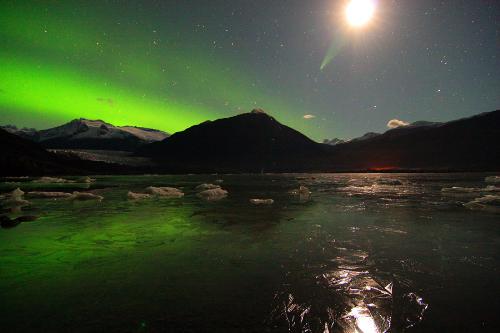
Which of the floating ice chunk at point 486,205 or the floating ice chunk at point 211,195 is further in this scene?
the floating ice chunk at point 211,195

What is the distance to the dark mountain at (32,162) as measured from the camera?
316ft

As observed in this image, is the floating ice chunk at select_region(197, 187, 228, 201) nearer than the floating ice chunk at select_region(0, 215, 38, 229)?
No

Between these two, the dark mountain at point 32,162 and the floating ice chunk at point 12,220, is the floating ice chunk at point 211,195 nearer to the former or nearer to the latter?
the floating ice chunk at point 12,220

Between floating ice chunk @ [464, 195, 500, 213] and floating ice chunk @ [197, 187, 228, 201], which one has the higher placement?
floating ice chunk @ [464, 195, 500, 213]

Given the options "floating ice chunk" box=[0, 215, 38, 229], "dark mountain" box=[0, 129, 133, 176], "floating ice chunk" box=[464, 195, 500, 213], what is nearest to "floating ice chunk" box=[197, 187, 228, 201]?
"floating ice chunk" box=[0, 215, 38, 229]

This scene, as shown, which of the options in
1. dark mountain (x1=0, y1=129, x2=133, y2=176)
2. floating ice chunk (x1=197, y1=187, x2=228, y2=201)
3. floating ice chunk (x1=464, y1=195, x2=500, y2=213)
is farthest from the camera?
dark mountain (x1=0, y1=129, x2=133, y2=176)

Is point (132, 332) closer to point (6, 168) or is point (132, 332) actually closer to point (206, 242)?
point (206, 242)

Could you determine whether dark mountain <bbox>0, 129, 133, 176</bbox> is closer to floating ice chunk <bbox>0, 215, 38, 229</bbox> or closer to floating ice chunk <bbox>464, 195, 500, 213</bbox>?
floating ice chunk <bbox>0, 215, 38, 229</bbox>

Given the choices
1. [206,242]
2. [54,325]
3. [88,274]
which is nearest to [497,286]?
[206,242]

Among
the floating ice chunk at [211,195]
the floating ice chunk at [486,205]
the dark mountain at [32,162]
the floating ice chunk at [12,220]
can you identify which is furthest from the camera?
the dark mountain at [32,162]

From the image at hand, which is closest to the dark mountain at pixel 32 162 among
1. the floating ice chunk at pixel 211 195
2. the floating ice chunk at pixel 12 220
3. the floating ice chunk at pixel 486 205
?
the floating ice chunk at pixel 211 195

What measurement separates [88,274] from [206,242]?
493cm

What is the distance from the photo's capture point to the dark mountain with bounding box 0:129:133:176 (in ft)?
316

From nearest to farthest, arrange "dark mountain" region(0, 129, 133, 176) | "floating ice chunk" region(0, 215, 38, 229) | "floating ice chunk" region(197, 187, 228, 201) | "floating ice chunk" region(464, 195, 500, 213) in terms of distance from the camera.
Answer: "floating ice chunk" region(0, 215, 38, 229) → "floating ice chunk" region(464, 195, 500, 213) → "floating ice chunk" region(197, 187, 228, 201) → "dark mountain" region(0, 129, 133, 176)
